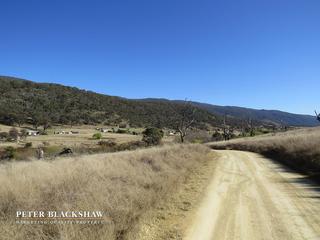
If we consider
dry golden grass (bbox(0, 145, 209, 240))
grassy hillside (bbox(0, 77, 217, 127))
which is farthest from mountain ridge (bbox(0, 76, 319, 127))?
dry golden grass (bbox(0, 145, 209, 240))

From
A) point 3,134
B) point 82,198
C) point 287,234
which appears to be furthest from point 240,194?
point 3,134

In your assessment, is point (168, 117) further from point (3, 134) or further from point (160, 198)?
point (160, 198)

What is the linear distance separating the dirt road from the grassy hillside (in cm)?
7619

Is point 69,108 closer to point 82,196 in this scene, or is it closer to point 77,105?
point 77,105

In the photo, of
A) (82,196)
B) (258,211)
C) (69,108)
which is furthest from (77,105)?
(258,211)

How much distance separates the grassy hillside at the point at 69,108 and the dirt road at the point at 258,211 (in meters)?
76.2

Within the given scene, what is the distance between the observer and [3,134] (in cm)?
6775

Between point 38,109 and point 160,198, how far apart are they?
321 ft

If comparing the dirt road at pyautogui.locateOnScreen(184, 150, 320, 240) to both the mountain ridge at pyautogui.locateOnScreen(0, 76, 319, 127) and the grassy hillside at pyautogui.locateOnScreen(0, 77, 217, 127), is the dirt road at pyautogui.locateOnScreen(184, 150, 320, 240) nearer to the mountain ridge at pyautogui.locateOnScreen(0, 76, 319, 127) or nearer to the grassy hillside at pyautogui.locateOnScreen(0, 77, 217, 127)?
the grassy hillside at pyautogui.locateOnScreen(0, 77, 217, 127)

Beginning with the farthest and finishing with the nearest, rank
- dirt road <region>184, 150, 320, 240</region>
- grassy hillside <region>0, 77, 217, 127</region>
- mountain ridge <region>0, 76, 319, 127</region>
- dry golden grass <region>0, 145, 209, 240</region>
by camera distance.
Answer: mountain ridge <region>0, 76, 319, 127</region>
grassy hillside <region>0, 77, 217, 127</region>
dirt road <region>184, 150, 320, 240</region>
dry golden grass <region>0, 145, 209, 240</region>

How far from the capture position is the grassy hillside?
96.6 meters

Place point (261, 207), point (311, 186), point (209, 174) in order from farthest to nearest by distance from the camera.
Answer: point (209, 174) < point (311, 186) < point (261, 207)

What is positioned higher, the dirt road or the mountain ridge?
the mountain ridge

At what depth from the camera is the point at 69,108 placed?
11300 centimetres
